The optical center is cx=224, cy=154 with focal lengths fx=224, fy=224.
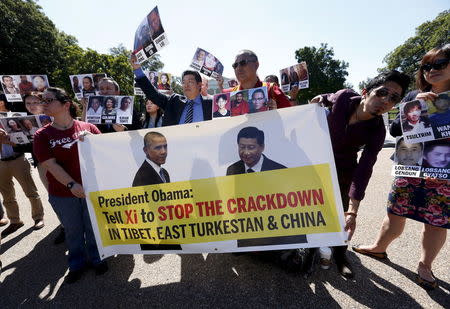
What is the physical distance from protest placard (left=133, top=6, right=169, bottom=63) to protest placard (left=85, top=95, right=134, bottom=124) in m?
0.73

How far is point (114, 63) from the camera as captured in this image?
81.4 ft

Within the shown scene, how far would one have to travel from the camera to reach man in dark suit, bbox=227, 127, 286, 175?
6.52 ft

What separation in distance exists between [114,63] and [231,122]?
27.7 metres

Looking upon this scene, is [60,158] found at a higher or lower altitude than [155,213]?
higher

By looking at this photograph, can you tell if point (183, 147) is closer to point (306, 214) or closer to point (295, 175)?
point (295, 175)

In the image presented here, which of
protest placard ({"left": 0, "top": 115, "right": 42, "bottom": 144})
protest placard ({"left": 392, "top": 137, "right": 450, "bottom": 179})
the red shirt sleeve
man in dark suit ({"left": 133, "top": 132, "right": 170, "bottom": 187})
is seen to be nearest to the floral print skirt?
protest placard ({"left": 392, "top": 137, "right": 450, "bottom": 179})

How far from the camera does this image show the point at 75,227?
255 centimetres

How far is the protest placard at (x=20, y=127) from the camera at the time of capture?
304cm

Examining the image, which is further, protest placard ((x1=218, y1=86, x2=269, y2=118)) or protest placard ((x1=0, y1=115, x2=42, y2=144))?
protest placard ((x1=0, y1=115, x2=42, y2=144))

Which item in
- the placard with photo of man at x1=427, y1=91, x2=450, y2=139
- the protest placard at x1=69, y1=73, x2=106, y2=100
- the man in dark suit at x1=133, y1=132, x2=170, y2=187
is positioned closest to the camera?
the placard with photo of man at x1=427, y1=91, x2=450, y2=139

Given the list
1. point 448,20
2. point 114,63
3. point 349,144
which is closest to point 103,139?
point 349,144

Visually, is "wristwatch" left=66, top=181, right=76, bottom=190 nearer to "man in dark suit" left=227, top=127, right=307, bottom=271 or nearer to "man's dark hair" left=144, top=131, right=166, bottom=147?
"man's dark hair" left=144, top=131, right=166, bottom=147

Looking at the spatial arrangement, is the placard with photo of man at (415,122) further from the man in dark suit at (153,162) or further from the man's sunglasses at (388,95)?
the man in dark suit at (153,162)

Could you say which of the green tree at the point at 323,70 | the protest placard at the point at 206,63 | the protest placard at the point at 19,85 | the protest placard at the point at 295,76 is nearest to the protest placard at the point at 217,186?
the protest placard at the point at 19,85
